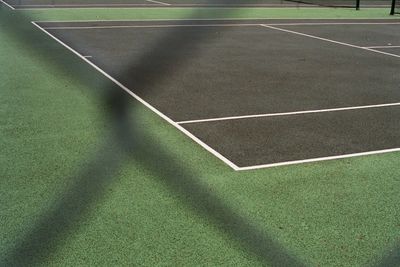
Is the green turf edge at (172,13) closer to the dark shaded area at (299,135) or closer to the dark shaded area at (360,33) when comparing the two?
the dark shaded area at (360,33)

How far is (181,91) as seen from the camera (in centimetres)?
751

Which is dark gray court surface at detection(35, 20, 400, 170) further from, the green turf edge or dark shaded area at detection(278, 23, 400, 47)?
the green turf edge

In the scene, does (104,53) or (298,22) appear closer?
(104,53)

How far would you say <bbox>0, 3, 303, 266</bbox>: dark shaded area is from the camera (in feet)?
10.3

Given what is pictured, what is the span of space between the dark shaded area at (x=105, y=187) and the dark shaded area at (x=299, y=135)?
0.60 meters

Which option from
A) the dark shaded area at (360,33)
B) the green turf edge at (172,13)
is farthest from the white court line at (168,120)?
the green turf edge at (172,13)

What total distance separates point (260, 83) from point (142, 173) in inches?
160

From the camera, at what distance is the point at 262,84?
809 cm

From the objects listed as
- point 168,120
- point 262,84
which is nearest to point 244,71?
point 262,84

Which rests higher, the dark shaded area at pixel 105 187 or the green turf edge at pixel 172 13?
the dark shaded area at pixel 105 187

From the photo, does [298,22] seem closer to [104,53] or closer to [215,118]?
[104,53]

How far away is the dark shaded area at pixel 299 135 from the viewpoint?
5.04 metres

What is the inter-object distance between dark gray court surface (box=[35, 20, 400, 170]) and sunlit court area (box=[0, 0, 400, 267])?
3 cm

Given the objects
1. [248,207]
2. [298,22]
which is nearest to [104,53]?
[248,207]
